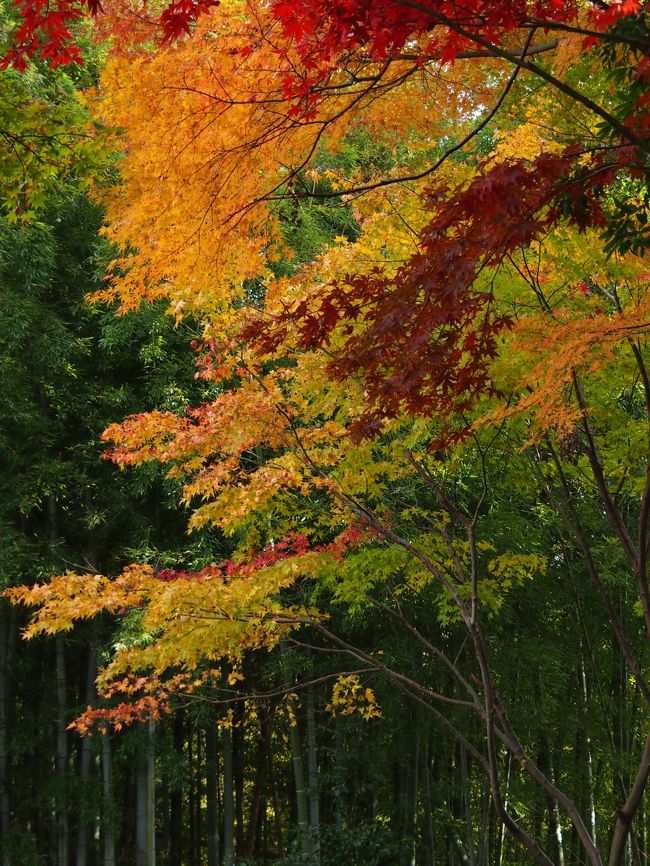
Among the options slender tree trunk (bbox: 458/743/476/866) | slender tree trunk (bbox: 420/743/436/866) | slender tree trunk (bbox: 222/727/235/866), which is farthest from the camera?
slender tree trunk (bbox: 222/727/235/866)

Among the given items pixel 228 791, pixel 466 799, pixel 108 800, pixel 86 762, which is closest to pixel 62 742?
pixel 86 762

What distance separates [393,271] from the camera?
4.48m

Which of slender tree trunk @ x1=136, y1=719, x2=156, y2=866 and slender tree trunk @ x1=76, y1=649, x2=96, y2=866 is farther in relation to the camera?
slender tree trunk @ x1=76, y1=649, x2=96, y2=866

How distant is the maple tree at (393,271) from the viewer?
264 cm

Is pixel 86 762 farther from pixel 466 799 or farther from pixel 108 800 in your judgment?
pixel 466 799

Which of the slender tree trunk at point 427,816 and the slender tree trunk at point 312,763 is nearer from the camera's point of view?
the slender tree trunk at point 312,763

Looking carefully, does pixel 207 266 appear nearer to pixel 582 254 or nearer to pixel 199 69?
pixel 199 69

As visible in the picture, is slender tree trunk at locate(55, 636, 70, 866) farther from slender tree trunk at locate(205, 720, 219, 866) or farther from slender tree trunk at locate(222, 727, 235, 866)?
slender tree trunk at locate(222, 727, 235, 866)

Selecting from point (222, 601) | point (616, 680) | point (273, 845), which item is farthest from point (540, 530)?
point (273, 845)

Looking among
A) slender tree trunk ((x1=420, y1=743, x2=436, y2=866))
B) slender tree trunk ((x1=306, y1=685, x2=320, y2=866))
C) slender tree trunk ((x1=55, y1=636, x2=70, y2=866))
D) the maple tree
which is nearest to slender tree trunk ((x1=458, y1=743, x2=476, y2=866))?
slender tree trunk ((x1=420, y1=743, x2=436, y2=866))

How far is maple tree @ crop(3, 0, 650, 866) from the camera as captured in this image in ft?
8.66

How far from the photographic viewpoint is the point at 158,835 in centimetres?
1217

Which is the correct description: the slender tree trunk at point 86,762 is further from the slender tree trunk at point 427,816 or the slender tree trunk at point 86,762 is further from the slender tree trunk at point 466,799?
the slender tree trunk at point 466,799

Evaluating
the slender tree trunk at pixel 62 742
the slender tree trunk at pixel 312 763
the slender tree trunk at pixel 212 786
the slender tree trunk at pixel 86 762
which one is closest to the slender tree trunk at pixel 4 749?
the slender tree trunk at pixel 62 742
